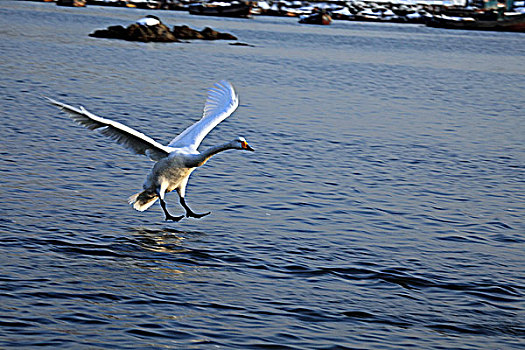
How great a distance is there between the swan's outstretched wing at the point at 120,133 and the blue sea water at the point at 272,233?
1105mm

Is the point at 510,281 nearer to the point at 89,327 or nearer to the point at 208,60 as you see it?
the point at 89,327

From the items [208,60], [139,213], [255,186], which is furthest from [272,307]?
[208,60]

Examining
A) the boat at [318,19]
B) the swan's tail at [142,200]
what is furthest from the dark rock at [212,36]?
the boat at [318,19]

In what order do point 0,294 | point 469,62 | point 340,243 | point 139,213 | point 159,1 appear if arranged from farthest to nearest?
point 159,1, point 469,62, point 139,213, point 340,243, point 0,294

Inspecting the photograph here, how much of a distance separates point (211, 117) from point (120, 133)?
197 cm

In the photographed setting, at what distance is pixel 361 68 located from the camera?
4328cm

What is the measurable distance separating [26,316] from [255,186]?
6744 mm

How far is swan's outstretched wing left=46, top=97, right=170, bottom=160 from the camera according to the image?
10297mm

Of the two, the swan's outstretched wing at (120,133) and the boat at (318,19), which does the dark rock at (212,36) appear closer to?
the swan's outstretched wing at (120,133)

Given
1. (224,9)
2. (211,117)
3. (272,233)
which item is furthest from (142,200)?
(224,9)

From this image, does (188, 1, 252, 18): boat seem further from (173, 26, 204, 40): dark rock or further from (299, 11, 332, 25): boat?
(173, 26, 204, 40): dark rock

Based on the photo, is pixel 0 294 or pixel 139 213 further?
pixel 139 213

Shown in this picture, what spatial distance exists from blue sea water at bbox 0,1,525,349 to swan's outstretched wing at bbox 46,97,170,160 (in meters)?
1.11

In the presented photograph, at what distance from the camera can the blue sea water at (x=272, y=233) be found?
8.56 meters
